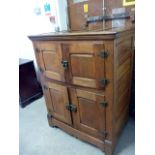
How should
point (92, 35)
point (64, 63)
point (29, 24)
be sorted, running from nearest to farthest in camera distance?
1. point (92, 35)
2. point (64, 63)
3. point (29, 24)

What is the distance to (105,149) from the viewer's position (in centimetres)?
138

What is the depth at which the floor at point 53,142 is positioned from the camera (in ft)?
4.87

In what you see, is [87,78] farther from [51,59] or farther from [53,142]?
[53,142]

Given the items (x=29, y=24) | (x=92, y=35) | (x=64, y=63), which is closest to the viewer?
(x=92, y=35)

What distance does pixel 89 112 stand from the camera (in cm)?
134

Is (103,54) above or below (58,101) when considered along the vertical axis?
above

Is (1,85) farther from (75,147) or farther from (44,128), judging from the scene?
(44,128)

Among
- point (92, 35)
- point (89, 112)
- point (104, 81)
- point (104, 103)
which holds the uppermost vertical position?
point (92, 35)

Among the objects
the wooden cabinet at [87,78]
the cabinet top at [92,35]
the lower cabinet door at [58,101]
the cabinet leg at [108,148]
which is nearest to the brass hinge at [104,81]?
the wooden cabinet at [87,78]

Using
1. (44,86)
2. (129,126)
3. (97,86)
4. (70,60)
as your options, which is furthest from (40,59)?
(129,126)

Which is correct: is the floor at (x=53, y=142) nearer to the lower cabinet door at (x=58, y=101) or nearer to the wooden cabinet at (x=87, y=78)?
the wooden cabinet at (x=87, y=78)

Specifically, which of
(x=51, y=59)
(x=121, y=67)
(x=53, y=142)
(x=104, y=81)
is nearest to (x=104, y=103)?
(x=104, y=81)

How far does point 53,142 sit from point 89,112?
64 cm

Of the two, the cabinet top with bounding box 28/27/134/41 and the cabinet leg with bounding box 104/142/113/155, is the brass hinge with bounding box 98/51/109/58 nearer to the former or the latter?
the cabinet top with bounding box 28/27/134/41
